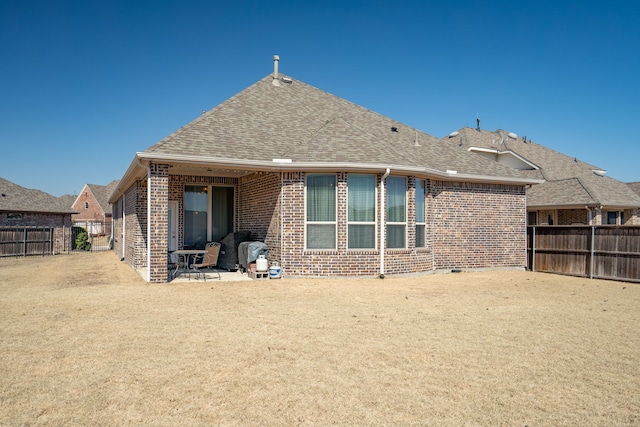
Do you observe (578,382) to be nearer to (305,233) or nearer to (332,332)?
(332,332)

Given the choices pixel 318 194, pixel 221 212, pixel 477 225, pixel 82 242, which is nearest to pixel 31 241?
pixel 82 242

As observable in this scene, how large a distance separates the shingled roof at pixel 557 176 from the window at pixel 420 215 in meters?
6.22

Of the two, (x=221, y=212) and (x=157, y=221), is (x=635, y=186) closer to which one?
(x=221, y=212)

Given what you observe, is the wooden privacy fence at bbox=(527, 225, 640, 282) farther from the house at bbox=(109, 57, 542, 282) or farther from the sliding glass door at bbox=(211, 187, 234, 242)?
the sliding glass door at bbox=(211, 187, 234, 242)

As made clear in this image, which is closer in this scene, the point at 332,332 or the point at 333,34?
the point at 332,332

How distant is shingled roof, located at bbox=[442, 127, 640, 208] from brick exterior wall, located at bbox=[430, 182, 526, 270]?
416cm

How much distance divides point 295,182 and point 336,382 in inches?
311

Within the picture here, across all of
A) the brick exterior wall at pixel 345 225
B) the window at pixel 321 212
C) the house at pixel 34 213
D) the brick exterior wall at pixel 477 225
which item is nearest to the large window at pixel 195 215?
the brick exterior wall at pixel 345 225

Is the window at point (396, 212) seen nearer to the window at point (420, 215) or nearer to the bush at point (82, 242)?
the window at point (420, 215)

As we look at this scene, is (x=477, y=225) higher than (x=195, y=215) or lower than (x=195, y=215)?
lower

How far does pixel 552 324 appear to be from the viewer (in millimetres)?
6758

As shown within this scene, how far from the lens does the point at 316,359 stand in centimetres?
490

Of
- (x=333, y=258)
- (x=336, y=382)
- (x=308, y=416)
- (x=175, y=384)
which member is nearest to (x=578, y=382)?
(x=336, y=382)

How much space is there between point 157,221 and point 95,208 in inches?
1847
